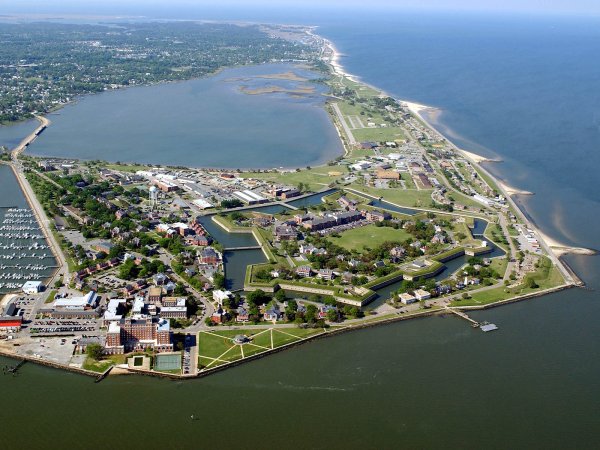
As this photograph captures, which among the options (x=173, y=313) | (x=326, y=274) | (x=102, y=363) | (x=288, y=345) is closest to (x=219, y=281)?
(x=173, y=313)

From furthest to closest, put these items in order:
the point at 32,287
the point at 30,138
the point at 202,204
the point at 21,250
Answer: the point at 30,138
the point at 202,204
the point at 21,250
the point at 32,287

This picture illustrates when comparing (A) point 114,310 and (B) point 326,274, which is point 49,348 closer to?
(A) point 114,310

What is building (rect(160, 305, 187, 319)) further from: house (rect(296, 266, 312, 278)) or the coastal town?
house (rect(296, 266, 312, 278))

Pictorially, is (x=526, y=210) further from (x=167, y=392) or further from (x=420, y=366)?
(x=167, y=392)

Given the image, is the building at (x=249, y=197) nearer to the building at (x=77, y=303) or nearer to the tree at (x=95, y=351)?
the building at (x=77, y=303)

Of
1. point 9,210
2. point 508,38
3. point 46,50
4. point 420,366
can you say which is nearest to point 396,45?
point 508,38
